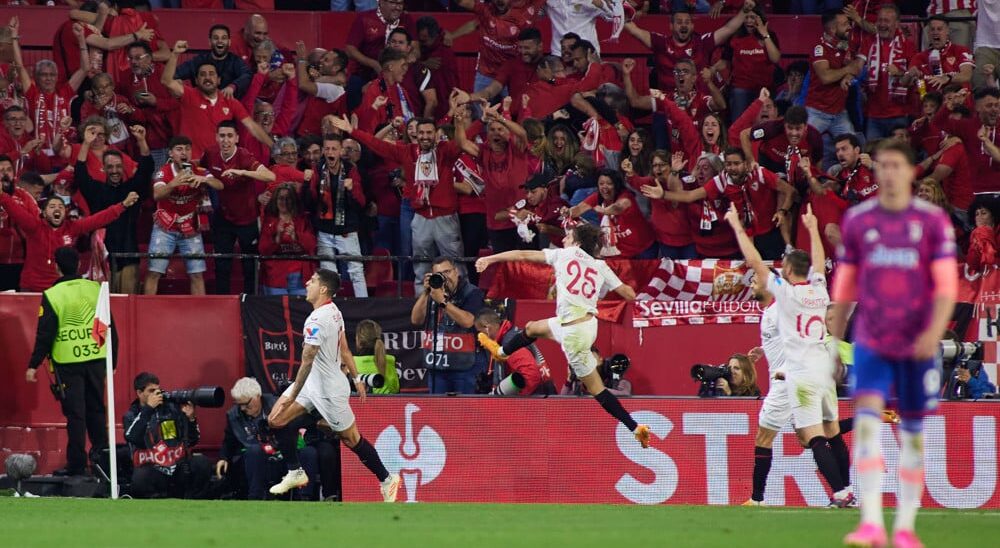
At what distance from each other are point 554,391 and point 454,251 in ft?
8.27

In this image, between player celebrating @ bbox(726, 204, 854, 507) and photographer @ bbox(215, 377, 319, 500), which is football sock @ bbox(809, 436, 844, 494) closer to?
player celebrating @ bbox(726, 204, 854, 507)

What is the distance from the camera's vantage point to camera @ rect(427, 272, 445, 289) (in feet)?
50.2

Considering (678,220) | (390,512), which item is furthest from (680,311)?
(390,512)

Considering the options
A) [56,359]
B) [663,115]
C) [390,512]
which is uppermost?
[663,115]

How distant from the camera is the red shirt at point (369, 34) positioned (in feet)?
66.0

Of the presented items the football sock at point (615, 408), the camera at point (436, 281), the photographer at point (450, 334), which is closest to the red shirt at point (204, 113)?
the photographer at point (450, 334)

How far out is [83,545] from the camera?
31.3 feet

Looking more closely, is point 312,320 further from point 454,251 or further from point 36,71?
point 36,71

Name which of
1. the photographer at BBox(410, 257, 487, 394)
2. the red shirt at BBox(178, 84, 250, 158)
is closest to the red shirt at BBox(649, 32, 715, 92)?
the photographer at BBox(410, 257, 487, 394)

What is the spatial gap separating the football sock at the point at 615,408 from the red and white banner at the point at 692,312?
9.06ft

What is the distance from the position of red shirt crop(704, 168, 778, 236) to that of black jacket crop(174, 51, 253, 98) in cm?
622

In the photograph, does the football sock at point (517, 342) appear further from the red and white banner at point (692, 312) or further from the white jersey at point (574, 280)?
the red and white banner at point (692, 312)

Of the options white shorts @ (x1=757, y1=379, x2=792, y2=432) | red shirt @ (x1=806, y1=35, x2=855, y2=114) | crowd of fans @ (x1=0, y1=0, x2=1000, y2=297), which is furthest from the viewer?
red shirt @ (x1=806, y1=35, x2=855, y2=114)

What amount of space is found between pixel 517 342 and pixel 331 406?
6.20 feet
